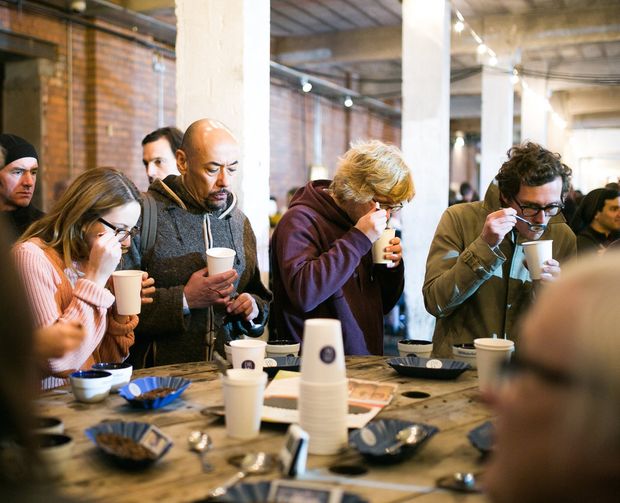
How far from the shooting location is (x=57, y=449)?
1.44 meters

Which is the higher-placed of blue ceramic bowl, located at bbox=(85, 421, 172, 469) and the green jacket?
the green jacket

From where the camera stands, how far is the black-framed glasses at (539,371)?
85cm

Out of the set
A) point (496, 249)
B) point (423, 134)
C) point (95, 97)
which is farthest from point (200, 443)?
point (95, 97)

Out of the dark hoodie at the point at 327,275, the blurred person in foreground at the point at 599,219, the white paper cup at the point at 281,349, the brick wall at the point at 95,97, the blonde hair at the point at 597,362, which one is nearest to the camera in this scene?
the blonde hair at the point at 597,362

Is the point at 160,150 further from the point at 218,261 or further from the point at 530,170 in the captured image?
the point at 530,170

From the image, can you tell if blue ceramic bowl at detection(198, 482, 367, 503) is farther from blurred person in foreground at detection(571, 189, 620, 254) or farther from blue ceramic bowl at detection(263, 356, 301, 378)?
blurred person in foreground at detection(571, 189, 620, 254)

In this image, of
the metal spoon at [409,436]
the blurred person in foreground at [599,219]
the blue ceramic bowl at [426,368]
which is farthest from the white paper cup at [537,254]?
the blurred person in foreground at [599,219]

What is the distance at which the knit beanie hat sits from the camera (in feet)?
11.7

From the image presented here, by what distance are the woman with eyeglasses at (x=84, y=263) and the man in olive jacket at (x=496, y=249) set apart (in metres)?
1.22

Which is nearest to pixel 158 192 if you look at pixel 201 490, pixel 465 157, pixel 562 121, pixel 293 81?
pixel 201 490

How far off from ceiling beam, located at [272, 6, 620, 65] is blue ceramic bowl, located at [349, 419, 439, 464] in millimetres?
8647

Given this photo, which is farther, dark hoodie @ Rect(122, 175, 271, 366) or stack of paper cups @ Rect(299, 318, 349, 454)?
dark hoodie @ Rect(122, 175, 271, 366)

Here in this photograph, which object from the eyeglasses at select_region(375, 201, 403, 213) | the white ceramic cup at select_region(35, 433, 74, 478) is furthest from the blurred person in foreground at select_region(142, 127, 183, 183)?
the white ceramic cup at select_region(35, 433, 74, 478)

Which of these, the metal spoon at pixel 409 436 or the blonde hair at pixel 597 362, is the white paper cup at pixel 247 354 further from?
the blonde hair at pixel 597 362
